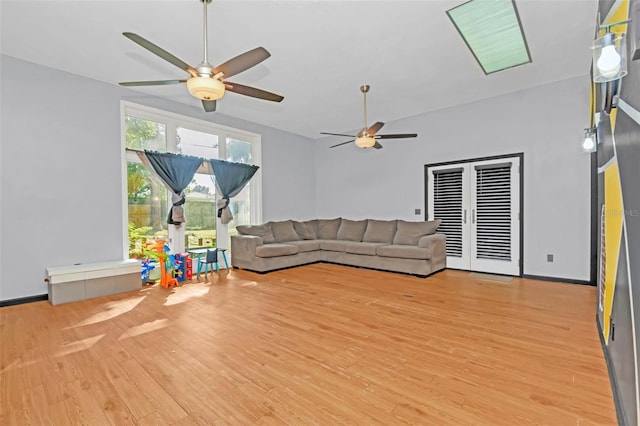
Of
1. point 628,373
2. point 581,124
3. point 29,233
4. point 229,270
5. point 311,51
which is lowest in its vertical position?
point 229,270

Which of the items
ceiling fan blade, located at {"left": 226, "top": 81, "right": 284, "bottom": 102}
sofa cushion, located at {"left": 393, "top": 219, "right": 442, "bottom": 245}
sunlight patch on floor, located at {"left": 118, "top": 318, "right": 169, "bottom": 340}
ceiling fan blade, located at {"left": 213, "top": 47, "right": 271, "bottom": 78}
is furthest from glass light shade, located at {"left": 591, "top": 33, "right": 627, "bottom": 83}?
sofa cushion, located at {"left": 393, "top": 219, "right": 442, "bottom": 245}

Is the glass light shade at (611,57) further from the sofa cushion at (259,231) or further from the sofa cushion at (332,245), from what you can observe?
the sofa cushion at (259,231)

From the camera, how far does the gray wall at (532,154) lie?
4.37 metres

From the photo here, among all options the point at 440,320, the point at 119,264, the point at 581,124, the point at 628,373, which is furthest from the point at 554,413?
the point at 119,264

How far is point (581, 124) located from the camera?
4.32m

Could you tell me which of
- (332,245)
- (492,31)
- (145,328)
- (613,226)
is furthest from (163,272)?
(492,31)

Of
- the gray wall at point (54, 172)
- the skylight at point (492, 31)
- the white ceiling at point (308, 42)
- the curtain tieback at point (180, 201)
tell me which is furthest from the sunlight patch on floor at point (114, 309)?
the skylight at point (492, 31)

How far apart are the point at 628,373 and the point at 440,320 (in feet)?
5.18

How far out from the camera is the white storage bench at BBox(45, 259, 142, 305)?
3582 mm

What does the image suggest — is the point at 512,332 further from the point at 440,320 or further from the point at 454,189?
the point at 454,189

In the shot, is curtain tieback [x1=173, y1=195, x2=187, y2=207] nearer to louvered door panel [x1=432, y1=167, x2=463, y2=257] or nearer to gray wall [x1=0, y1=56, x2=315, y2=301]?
gray wall [x1=0, y1=56, x2=315, y2=301]

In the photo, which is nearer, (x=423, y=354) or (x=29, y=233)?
(x=423, y=354)

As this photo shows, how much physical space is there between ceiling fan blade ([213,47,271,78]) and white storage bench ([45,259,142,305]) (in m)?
3.07

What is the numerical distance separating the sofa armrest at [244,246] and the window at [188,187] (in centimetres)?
30
